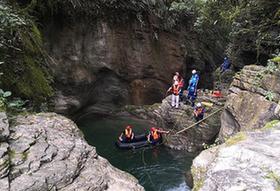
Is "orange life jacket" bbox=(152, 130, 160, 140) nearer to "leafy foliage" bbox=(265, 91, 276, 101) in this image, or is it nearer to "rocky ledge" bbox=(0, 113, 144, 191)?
"leafy foliage" bbox=(265, 91, 276, 101)

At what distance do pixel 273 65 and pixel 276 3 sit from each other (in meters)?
2.23

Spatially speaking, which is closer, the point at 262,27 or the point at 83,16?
the point at 262,27

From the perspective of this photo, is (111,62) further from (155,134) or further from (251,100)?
(251,100)

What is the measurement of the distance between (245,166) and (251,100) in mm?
6402

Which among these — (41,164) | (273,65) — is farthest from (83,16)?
(41,164)

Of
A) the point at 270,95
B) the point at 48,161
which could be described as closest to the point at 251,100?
the point at 270,95

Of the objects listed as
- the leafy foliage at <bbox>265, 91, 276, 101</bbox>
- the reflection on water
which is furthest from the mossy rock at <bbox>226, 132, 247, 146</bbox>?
the reflection on water

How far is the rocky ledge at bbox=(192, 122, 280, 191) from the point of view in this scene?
3135 millimetres

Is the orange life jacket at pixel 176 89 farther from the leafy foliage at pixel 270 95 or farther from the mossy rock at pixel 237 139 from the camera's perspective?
the mossy rock at pixel 237 139

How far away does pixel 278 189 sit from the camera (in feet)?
9.82

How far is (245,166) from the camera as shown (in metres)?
3.43

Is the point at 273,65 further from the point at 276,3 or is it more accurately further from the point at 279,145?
the point at 279,145

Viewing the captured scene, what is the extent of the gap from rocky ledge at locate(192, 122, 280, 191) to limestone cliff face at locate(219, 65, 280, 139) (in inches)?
160

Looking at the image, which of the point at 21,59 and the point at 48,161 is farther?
the point at 21,59
